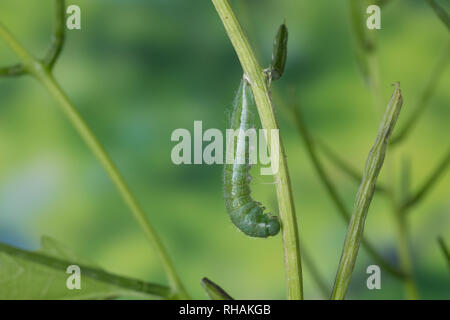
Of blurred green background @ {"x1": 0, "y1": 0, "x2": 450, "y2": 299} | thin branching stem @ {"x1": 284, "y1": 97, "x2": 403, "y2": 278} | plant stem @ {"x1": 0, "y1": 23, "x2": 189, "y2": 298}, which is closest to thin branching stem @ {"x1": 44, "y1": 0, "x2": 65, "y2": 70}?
plant stem @ {"x1": 0, "y1": 23, "x2": 189, "y2": 298}

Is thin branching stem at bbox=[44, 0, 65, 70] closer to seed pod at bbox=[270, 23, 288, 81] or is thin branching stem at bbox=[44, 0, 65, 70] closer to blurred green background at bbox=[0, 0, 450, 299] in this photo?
seed pod at bbox=[270, 23, 288, 81]

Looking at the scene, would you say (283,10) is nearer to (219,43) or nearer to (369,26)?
(219,43)

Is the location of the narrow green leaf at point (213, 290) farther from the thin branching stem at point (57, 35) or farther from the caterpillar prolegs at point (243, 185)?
the thin branching stem at point (57, 35)

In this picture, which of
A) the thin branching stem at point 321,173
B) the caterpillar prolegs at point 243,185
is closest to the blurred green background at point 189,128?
the thin branching stem at point 321,173

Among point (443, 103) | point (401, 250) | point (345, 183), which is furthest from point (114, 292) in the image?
point (443, 103)

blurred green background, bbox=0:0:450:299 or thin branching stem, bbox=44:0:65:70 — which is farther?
blurred green background, bbox=0:0:450:299

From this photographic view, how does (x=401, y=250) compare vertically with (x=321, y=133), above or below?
below
